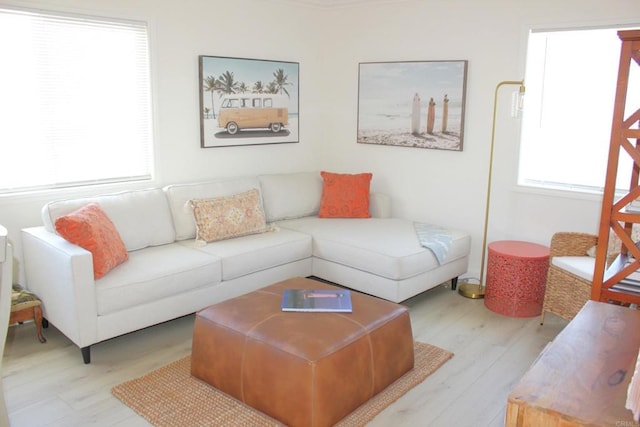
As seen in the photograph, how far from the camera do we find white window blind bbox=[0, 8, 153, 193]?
3.42 m

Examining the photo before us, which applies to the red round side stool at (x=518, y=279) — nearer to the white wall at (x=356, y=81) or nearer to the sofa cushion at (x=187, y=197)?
the white wall at (x=356, y=81)

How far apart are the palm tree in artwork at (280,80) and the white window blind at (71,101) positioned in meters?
1.22

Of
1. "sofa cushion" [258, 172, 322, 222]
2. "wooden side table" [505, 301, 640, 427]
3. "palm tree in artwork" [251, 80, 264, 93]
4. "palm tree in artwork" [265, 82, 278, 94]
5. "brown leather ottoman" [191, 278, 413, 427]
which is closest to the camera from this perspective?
"wooden side table" [505, 301, 640, 427]

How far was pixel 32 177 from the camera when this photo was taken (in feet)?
11.7

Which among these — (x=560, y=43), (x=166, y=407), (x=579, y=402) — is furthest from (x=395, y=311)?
(x=560, y=43)

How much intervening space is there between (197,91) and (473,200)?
2.38m

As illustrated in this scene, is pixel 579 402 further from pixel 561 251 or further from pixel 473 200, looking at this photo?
pixel 473 200

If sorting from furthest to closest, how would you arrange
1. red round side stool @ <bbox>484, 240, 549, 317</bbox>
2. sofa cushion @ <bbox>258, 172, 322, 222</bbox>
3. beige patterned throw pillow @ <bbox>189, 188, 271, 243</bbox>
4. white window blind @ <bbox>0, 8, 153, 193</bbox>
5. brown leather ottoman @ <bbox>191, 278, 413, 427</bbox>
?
sofa cushion @ <bbox>258, 172, 322, 222</bbox>
beige patterned throw pillow @ <bbox>189, 188, 271, 243</bbox>
red round side stool @ <bbox>484, 240, 549, 317</bbox>
white window blind @ <bbox>0, 8, 153, 193</bbox>
brown leather ottoman @ <bbox>191, 278, 413, 427</bbox>

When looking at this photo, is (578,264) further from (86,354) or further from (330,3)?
(330,3)

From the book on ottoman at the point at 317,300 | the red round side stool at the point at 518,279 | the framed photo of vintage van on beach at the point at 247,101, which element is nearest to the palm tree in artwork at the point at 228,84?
the framed photo of vintage van on beach at the point at 247,101

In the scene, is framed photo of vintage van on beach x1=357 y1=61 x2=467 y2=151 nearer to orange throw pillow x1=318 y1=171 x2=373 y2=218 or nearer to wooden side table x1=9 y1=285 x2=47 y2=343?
orange throw pillow x1=318 y1=171 x2=373 y2=218

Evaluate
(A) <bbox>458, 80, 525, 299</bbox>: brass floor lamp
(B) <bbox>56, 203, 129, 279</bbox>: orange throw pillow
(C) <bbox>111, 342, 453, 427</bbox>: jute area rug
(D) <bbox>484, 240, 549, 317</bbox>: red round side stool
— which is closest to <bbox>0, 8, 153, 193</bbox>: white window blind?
(B) <bbox>56, 203, 129, 279</bbox>: orange throw pillow

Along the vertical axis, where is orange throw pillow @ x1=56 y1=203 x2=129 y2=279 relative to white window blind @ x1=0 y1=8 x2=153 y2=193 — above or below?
below

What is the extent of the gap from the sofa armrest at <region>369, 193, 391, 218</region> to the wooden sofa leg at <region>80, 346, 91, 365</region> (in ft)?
8.44
